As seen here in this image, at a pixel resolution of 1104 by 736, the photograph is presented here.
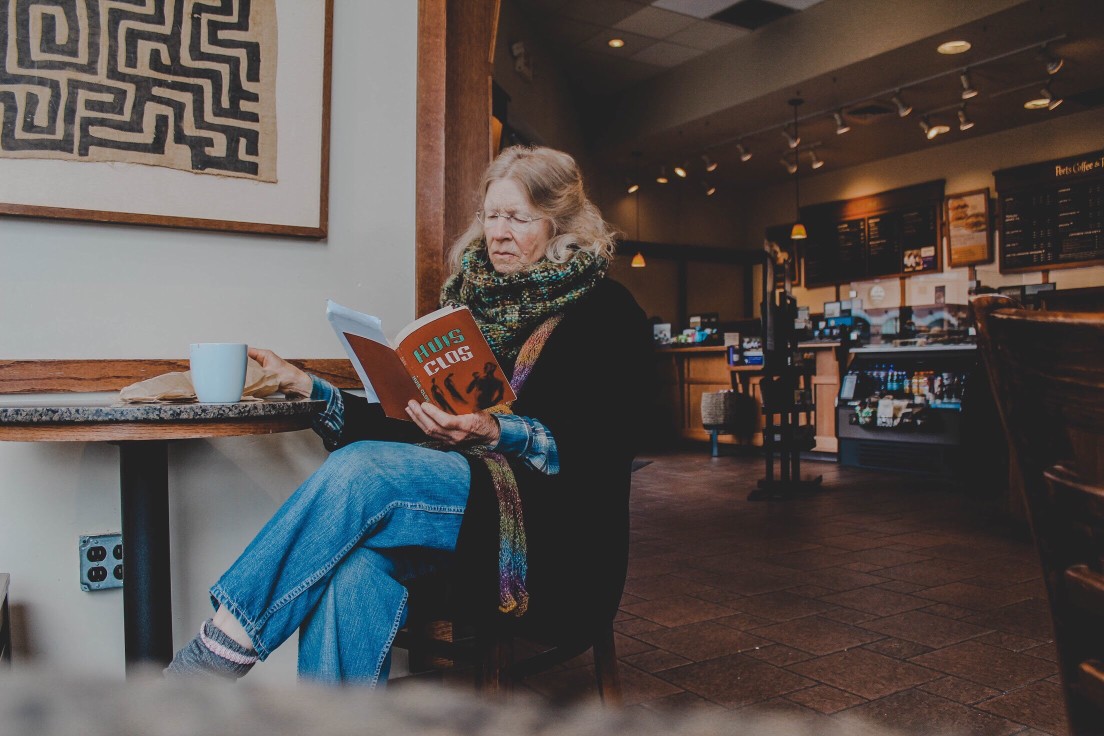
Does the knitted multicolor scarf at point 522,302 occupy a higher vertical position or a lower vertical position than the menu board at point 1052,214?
lower

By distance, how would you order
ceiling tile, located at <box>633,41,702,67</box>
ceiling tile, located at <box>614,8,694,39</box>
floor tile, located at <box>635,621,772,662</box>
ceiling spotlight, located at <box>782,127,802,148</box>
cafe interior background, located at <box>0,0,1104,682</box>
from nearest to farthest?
cafe interior background, located at <box>0,0,1104,682</box>, floor tile, located at <box>635,621,772,662</box>, ceiling tile, located at <box>614,8,694,39</box>, ceiling tile, located at <box>633,41,702,67</box>, ceiling spotlight, located at <box>782,127,802,148</box>

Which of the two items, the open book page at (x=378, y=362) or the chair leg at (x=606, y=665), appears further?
the chair leg at (x=606, y=665)

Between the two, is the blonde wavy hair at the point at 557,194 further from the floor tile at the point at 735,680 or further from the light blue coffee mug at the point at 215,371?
the floor tile at the point at 735,680

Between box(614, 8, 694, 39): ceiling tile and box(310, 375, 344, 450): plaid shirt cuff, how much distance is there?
19.2ft

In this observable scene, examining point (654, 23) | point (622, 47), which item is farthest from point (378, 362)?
point (622, 47)

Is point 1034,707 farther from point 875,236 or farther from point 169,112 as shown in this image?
point 875,236

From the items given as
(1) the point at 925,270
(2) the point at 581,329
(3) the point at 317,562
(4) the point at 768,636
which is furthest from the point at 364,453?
(1) the point at 925,270

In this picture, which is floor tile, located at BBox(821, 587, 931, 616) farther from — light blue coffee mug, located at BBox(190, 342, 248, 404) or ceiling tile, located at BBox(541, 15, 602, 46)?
ceiling tile, located at BBox(541, 15, 602, 46)

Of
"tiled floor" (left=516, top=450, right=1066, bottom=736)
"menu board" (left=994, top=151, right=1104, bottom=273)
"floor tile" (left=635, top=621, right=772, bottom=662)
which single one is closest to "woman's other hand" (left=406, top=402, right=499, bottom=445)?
"tiled floor" (left=516, top=450, right=1066, bottom=736)

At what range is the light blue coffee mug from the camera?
1557mm

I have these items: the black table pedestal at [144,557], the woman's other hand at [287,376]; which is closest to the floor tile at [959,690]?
the woman's other hand at [287,376]

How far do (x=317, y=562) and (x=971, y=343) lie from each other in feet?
19.1

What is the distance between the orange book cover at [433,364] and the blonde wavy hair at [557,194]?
384mm

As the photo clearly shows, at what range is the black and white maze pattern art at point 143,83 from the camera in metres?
1.92
